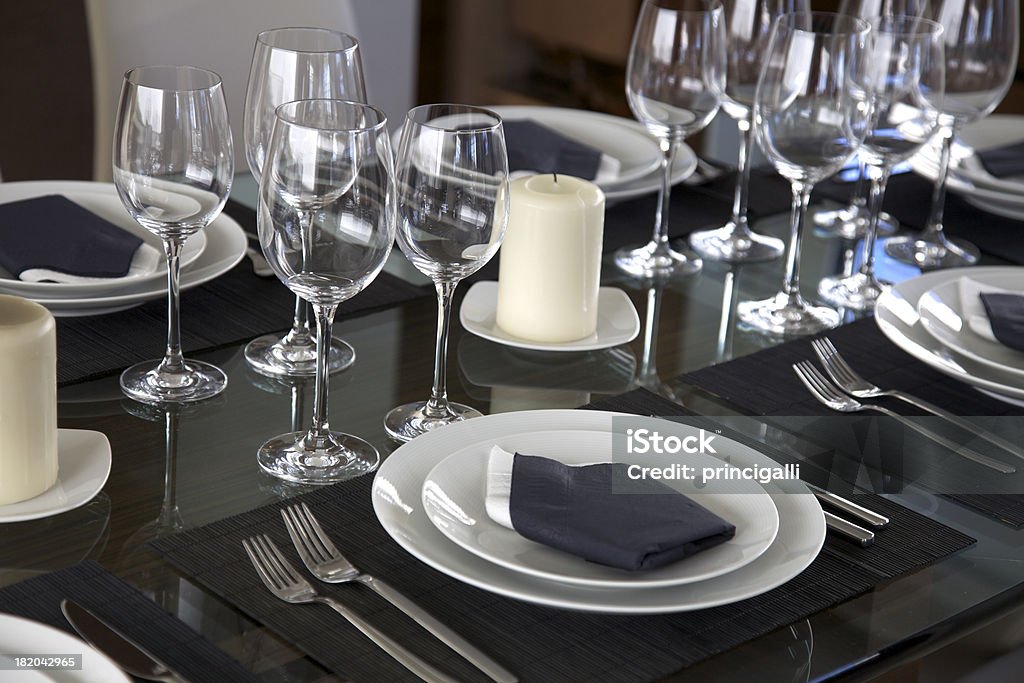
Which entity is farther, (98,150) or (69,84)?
(69,84)

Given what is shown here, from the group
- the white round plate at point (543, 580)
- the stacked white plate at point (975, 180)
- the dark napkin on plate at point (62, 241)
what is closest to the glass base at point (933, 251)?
the stacked white plate at point (975, 180)

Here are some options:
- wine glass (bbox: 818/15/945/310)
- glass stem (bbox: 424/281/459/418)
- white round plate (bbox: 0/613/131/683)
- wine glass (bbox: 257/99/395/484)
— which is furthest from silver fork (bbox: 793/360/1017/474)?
white round plate (bbox: 0/613/131/683)

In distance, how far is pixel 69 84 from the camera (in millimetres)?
2703

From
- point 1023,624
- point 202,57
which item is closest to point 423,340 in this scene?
point 1023,624

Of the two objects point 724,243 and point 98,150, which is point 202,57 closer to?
point 98,150

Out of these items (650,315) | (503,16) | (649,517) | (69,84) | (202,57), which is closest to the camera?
(649,517)

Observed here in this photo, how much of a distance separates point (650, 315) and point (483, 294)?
6.8 inches

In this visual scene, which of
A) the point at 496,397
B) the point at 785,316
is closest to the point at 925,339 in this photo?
the point at 785,316

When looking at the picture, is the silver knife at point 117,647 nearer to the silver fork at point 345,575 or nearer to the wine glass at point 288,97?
the silver fork at point 345,575

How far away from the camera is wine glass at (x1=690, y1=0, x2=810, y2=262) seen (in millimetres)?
1464

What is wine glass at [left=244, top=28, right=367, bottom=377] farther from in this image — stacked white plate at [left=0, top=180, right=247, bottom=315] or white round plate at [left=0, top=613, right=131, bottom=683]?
white round plate at [left=0, top=613, right=131, bottom=683]

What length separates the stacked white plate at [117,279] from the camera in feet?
3.68

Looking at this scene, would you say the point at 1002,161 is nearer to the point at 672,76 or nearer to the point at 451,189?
the point at 672,76

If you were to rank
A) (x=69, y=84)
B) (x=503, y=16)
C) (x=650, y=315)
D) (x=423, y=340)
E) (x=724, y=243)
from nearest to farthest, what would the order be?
(x=423, y=340) < (x=650, y=315) < (x=724, y=243) < (x=69, y=84) < (x=503, y=16)
